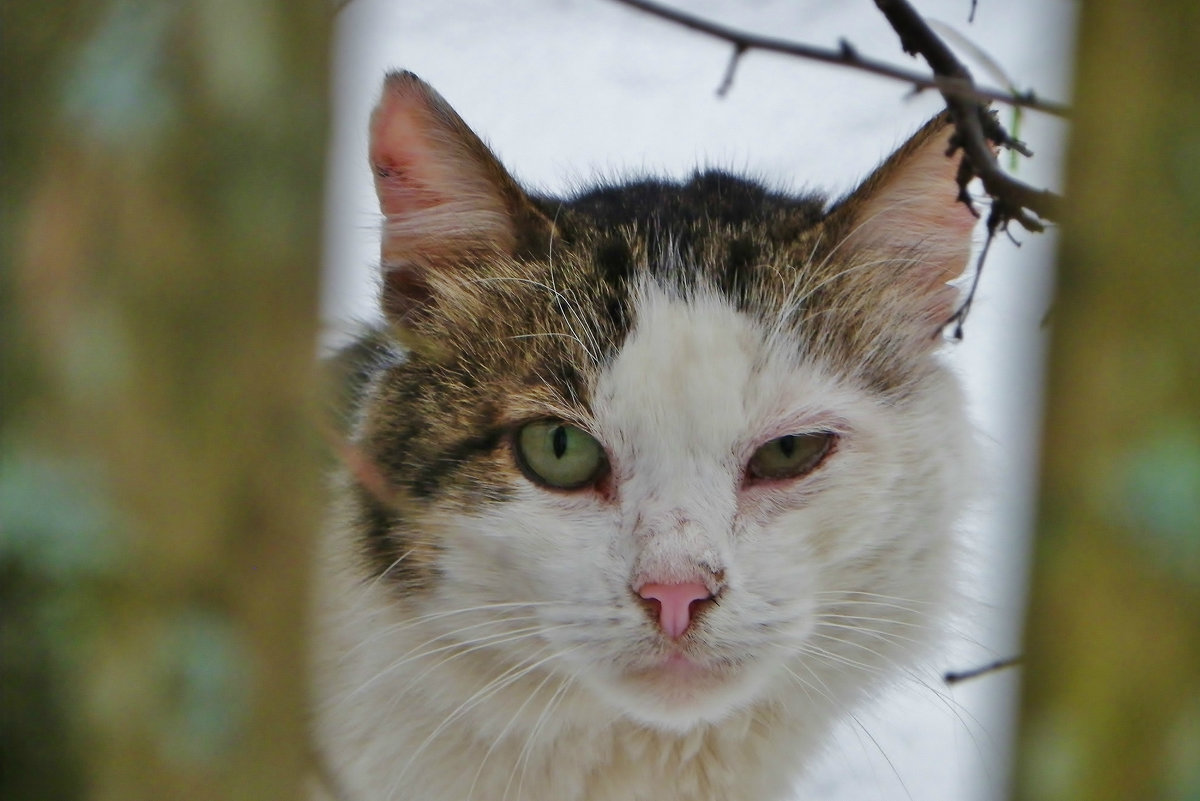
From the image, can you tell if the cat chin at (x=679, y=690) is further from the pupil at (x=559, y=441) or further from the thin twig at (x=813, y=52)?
the thin twig at (x=813, y=52)

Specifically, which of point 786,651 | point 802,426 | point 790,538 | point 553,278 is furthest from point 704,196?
point 786,651

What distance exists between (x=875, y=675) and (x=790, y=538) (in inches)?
16.2

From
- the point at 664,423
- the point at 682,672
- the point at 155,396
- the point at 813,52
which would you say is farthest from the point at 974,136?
the point at 155,396

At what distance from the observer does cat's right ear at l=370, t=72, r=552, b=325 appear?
1604 mm

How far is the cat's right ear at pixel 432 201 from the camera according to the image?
1604 millimetres

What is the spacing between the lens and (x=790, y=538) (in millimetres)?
1471

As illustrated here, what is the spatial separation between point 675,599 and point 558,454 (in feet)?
0.96

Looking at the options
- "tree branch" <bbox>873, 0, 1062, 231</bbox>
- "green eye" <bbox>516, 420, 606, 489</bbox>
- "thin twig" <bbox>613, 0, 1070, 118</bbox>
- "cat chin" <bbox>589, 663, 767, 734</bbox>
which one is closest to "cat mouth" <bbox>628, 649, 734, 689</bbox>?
"cat chin" <bbox>589, 663, 767, 734</bbox>

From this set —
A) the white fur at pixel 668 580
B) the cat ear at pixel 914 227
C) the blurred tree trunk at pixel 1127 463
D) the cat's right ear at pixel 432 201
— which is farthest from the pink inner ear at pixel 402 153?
the blurred tree trunk at pixel 1127 463

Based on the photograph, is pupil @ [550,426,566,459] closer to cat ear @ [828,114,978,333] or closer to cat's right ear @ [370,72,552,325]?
cat's right ear @ [370,72,552,325]

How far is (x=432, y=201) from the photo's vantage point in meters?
1.70

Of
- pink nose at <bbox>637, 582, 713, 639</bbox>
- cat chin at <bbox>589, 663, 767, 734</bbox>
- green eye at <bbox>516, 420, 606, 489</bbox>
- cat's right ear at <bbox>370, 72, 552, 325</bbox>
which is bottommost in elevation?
cat chin at <bbox>589, 663, 767, 734</bbox>

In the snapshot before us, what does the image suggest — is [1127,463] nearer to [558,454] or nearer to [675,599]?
[675,599]

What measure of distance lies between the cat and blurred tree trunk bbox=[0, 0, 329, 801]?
736mm
